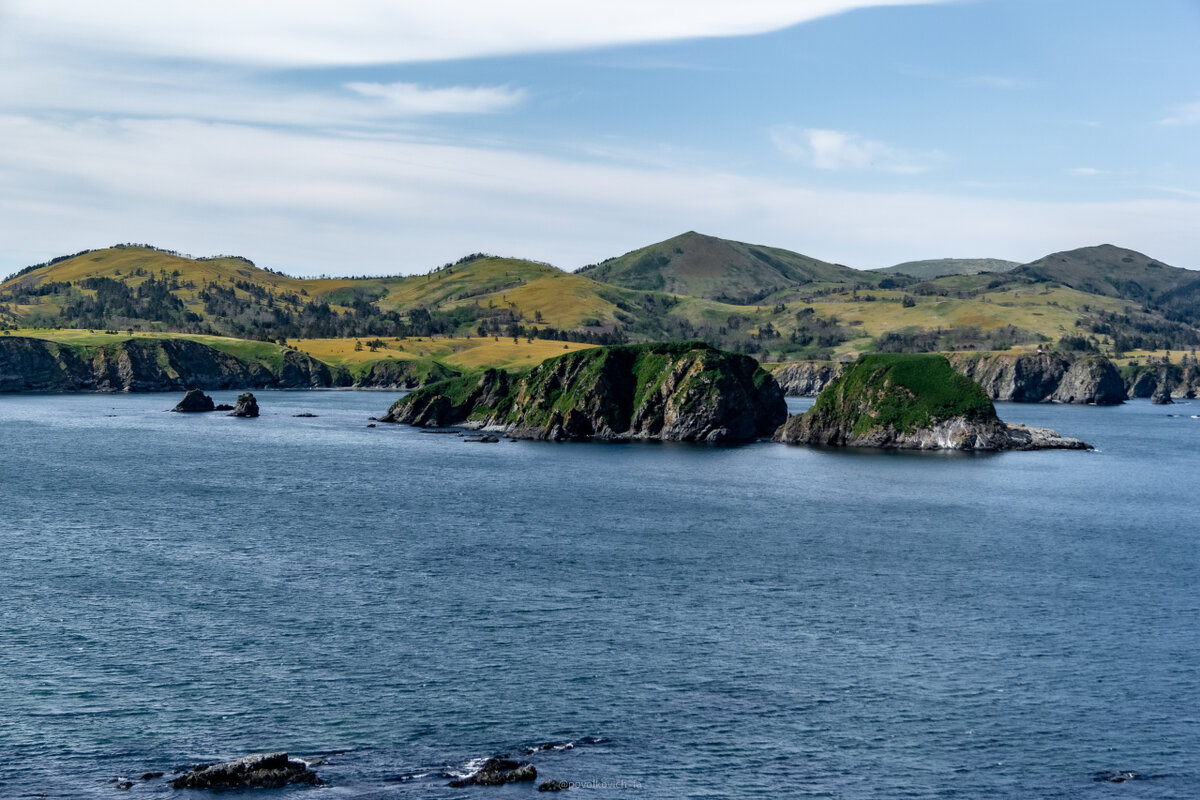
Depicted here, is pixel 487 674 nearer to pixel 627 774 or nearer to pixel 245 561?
pixel 627 774

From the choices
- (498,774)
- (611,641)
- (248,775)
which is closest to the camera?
(248,775)

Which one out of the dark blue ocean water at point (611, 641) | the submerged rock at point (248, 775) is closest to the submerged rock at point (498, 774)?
the dark blue ocean water at point (611, 641)

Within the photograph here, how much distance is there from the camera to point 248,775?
50.0 meters

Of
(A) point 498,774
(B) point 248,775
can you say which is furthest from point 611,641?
(B) point 248,775

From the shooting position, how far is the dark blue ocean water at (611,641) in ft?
178

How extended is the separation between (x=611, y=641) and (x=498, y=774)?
22.9 m

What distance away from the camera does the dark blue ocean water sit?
54219 mm

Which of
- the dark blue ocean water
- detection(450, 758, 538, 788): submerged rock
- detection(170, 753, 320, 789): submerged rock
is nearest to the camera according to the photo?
detection(170, 753, 320, 789): submerged rock

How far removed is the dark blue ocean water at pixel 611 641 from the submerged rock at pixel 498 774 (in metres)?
0.81

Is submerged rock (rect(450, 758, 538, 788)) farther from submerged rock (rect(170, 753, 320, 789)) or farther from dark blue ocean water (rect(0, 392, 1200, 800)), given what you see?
submerged rock (rect(170, 753, 320, 789))

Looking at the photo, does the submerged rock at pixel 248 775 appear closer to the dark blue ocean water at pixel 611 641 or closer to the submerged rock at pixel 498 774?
the dark blue ocean water at pixel 611 641

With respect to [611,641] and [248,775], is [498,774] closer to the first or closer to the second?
[248,775]

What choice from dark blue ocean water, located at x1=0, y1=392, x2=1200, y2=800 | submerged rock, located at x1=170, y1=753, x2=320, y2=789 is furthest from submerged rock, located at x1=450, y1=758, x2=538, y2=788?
submerged rock, located at x1=170, y1=753, x2=320, y2=789

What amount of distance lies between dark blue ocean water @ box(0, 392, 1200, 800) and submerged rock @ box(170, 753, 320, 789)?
155 centimetres
